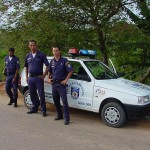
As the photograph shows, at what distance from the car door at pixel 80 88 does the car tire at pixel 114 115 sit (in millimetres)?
429

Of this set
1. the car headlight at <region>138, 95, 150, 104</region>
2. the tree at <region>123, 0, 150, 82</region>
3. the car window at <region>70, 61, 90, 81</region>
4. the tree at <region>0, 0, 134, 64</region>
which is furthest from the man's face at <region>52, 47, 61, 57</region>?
the tree at <region>123, 0, 150, 82</region>

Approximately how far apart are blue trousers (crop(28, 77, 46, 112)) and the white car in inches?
12.3

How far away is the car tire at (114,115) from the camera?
257 inches

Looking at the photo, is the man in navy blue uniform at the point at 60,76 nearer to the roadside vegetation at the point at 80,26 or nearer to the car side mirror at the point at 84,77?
the car side mirror at the point at 84,77

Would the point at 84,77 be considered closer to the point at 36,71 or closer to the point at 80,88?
the point at 80,88

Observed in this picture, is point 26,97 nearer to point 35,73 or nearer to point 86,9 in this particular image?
point 35,73

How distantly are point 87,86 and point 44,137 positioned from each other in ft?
5.71

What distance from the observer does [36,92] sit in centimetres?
780

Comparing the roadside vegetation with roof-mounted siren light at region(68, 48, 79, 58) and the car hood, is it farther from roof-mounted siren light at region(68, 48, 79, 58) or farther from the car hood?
the car hood

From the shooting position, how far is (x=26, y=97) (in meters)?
8.30

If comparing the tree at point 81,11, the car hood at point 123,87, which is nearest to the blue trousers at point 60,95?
the car hood at point 123,87

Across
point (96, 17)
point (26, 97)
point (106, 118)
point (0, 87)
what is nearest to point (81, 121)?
point (106, 118)

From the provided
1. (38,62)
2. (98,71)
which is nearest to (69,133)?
(98,71)

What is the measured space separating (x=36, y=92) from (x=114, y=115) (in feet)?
7.33
